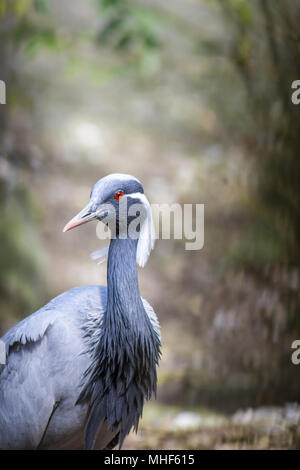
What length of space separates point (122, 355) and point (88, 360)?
0.18m

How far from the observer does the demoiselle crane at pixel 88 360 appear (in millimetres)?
2467

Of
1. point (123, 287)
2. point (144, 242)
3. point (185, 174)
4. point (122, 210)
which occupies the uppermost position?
point (185, 174)

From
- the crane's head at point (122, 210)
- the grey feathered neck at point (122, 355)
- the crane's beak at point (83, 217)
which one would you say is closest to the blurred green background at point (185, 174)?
the grey feathered neck at point (122, 355)

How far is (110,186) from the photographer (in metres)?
2.36

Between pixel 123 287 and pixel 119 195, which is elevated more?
pixel 119 195

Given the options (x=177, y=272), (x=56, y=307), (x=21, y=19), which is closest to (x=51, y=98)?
(x=21, y=19)

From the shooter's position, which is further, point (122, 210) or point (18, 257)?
point (18, 257)

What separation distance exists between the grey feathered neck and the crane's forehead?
0.80ft

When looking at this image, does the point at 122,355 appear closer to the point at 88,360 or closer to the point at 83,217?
the point at 88,360

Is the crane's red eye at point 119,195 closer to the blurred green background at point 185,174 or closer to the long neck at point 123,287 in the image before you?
the long neck at point 123,287

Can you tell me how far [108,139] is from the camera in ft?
24.4

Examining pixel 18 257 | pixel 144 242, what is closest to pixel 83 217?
pixel 144 242

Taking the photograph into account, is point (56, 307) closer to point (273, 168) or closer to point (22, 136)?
point (273, 168)

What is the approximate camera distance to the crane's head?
2338 millimetres
